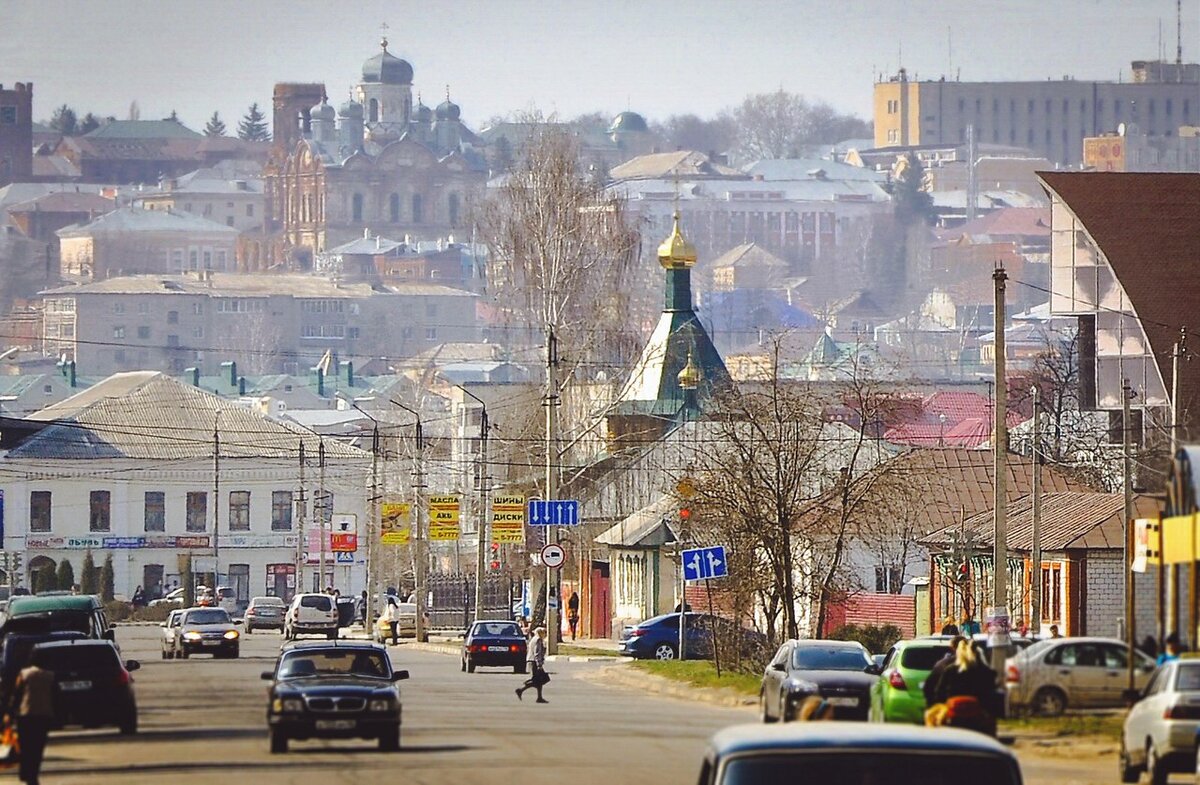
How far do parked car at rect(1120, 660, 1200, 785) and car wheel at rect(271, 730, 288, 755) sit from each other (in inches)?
344

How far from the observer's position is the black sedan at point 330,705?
26.8 metres

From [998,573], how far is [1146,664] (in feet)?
26.7

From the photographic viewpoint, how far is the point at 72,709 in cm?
3028

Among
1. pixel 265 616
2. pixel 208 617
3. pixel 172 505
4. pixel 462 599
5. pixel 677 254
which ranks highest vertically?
pixel 677 254

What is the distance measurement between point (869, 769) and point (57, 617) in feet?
97.7

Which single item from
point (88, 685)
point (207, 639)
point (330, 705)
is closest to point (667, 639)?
point (207, 639)

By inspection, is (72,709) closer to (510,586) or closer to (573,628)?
(573,628)

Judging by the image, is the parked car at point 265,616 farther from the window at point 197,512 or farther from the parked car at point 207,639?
the window at point 197,512

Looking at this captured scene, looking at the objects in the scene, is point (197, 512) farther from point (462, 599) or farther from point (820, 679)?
point (820, 679)

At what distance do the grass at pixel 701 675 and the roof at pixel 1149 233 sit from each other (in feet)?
80.2

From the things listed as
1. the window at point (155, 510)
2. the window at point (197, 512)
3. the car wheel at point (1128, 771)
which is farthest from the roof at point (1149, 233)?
the car wheel at point (1128, 771)

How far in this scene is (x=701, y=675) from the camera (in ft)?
144

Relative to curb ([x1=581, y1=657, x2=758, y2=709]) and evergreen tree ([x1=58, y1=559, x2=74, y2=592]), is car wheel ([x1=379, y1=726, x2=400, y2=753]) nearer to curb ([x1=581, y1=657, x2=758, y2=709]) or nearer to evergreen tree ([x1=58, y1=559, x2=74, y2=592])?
curb ([x1=581, y1=657, x2=758, y2=709])

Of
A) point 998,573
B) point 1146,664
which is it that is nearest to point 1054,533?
point 998,573
